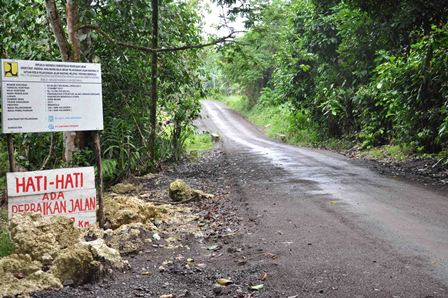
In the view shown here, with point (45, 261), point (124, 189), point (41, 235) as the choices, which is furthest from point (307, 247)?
point (124, 189)

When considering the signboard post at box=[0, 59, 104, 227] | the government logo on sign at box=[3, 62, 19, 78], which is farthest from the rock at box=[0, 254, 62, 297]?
the government logo on sign at box=[3, 62, 19, 78]

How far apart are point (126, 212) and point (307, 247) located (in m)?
2.60

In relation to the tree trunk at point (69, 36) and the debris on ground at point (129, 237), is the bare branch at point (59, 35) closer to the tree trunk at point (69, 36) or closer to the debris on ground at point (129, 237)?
the tree trunk at point (69, 36)

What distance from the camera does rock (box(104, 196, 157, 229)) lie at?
20.0ft

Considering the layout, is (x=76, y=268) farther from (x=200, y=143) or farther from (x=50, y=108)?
(x=200, y=143)

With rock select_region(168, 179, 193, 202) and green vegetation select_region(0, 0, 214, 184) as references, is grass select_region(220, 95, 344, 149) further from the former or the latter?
rock select_region(168, 179, 193, 202)

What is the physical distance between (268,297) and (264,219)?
8.74 ft

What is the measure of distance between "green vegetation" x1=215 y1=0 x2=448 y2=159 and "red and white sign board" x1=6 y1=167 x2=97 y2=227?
213 inches

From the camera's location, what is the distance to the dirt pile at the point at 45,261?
12.7 feet

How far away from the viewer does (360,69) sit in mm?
17797

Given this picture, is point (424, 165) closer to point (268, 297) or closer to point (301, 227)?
point (301, 227)

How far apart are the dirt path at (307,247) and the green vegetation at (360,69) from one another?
3171mm

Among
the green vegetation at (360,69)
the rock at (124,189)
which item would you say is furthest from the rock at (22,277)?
the green vegetation at (360,69)

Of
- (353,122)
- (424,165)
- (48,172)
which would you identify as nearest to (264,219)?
(48,172)
